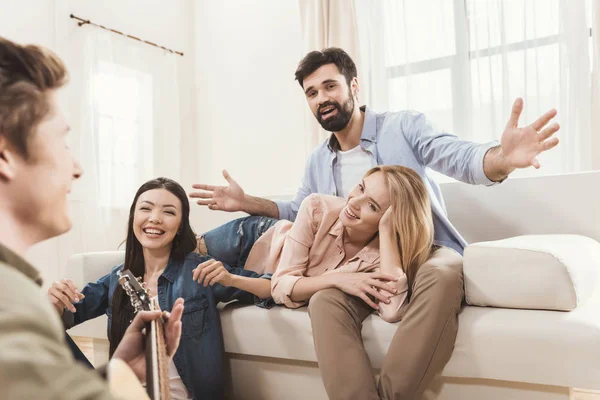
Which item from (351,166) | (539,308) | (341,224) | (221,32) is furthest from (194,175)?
(539,308)

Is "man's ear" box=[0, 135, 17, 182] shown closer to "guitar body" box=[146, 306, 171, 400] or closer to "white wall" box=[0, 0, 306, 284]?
"guitar body" box=[146, 306, 171, 400]

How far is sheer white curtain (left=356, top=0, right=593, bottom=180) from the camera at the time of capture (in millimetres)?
3164

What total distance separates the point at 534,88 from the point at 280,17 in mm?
2045

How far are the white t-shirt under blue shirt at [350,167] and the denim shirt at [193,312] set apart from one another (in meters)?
0.58

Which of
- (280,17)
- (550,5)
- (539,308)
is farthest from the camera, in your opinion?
(280,17)

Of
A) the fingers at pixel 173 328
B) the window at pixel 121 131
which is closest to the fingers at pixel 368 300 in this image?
the fingers at pixel 173 328

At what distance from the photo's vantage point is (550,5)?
3.25 meters

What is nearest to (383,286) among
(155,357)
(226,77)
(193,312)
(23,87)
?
(193,312)

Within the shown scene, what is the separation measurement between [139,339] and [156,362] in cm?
12

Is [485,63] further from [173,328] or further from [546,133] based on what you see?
[173,328]

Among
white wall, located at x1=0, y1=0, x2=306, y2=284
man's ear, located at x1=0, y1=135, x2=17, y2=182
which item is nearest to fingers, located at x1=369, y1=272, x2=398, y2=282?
man's ear, located at x1=0, y1=135, x2=17, y2=182

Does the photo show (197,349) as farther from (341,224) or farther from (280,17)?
(280,17)

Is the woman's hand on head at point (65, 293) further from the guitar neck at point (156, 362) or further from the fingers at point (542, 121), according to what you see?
the fingers at point (542, 121)

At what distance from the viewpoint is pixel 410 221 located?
4.97 feet
